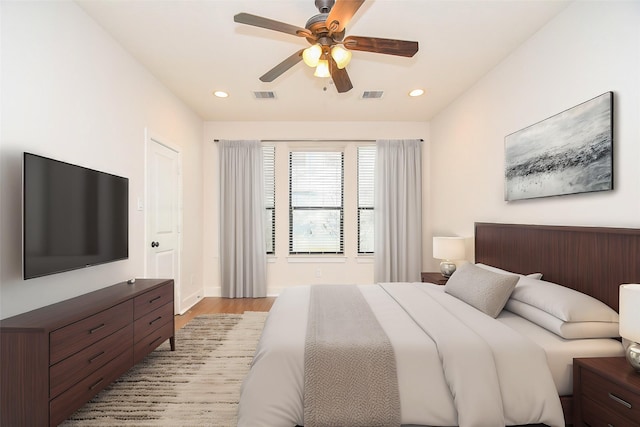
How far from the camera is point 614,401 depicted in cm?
144

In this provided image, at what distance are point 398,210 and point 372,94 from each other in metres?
1.81

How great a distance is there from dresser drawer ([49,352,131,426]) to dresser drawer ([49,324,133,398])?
1.2 inches

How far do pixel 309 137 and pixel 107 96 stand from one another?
2.77 metres

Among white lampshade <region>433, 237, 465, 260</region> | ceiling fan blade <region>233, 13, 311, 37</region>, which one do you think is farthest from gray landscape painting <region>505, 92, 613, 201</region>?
ceiling fan blade <region>233, 13, 311, 37</region>

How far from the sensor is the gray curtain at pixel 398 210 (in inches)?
186

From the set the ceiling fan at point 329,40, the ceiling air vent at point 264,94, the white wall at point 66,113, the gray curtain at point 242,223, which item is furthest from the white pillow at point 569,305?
the gray curtain at point 242,223

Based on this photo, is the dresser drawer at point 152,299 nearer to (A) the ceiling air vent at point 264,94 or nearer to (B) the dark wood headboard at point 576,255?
(A) the ceiling air vent at point 264,94

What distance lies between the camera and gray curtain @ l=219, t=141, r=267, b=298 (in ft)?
15.5

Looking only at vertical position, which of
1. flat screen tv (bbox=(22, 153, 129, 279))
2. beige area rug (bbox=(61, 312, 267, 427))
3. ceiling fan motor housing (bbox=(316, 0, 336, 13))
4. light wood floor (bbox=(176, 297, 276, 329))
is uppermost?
ceiling fan motor housing (bbox=(316, 0, 336, 13))

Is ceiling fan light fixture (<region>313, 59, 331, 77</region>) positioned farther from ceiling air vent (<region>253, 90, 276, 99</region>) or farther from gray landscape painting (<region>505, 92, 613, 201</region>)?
gray landscape painting (<region>505, 92, 613, 201</region>)

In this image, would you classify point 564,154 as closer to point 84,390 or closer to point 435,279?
point 435,279

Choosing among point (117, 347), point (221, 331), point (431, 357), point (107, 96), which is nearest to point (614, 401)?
point (431, 357)

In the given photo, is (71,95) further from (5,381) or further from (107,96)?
(5,381)

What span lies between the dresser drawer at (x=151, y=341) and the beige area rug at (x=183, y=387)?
0.56ft
